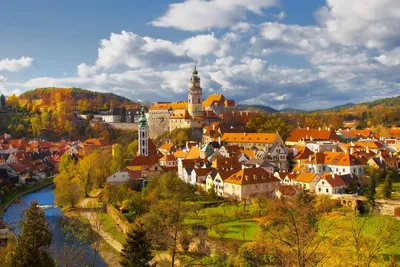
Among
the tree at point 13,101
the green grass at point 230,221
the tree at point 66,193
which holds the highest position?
the tree at point 13,101

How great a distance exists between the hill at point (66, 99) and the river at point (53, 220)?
57749 mm

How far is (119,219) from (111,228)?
0.79 metres

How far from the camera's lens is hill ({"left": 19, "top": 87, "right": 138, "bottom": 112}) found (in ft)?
330

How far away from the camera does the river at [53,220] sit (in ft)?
65.6

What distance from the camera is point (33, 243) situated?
16.6 meters

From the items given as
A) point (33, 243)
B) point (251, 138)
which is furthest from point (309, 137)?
point (33, 243)

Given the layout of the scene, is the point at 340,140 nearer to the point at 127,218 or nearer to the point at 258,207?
the point at 258,207

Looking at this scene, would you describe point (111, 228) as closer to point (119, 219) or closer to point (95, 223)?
point (119, 219)

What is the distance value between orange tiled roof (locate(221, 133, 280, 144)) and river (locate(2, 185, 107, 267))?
21.5 meters

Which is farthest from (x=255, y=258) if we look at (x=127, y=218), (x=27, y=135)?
(x=27, y=135)

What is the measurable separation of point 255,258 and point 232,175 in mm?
15241

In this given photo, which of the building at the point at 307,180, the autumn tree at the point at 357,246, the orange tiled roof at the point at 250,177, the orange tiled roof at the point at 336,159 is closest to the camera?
the autumn tree at the point at 357,246

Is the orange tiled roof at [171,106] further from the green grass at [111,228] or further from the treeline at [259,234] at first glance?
the green grass at [111,228]

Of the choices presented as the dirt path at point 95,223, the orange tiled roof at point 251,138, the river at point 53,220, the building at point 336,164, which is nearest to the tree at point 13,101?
the river at point 53,220
